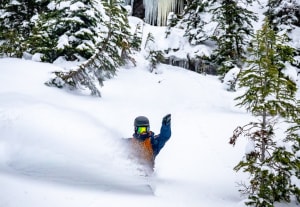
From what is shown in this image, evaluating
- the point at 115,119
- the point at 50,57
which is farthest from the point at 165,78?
the point at 115,119

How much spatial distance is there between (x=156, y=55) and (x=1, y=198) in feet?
48.9

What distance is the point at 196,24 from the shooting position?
64.3ft

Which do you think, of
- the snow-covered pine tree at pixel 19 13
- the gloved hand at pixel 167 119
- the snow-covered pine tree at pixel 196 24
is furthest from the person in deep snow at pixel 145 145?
the snow-covered pine tree at pixel 196 24

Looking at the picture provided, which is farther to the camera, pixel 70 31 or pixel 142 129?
pixel 70 31

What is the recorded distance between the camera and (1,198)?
3186 millimetres

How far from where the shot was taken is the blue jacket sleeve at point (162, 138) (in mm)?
5836

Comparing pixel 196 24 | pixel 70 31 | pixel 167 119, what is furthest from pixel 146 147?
pixel 196 24

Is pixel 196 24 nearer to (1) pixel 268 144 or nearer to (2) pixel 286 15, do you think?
(2) pixel 286 15

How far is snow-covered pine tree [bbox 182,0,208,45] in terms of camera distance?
18812 millimetres

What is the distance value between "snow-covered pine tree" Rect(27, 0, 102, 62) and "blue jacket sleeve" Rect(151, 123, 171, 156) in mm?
6042

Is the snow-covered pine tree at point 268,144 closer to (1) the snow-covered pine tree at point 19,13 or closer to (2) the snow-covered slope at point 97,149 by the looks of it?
(2) the snow-covered slope at point 97,149

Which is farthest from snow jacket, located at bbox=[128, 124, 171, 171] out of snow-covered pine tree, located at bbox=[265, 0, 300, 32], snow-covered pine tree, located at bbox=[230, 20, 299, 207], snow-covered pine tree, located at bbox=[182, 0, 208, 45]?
snow-covered pine tree, located at bbox=[182, 0, 208, 45]

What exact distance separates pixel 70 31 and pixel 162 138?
271 inches

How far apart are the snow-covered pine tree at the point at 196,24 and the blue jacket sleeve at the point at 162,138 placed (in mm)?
13475
